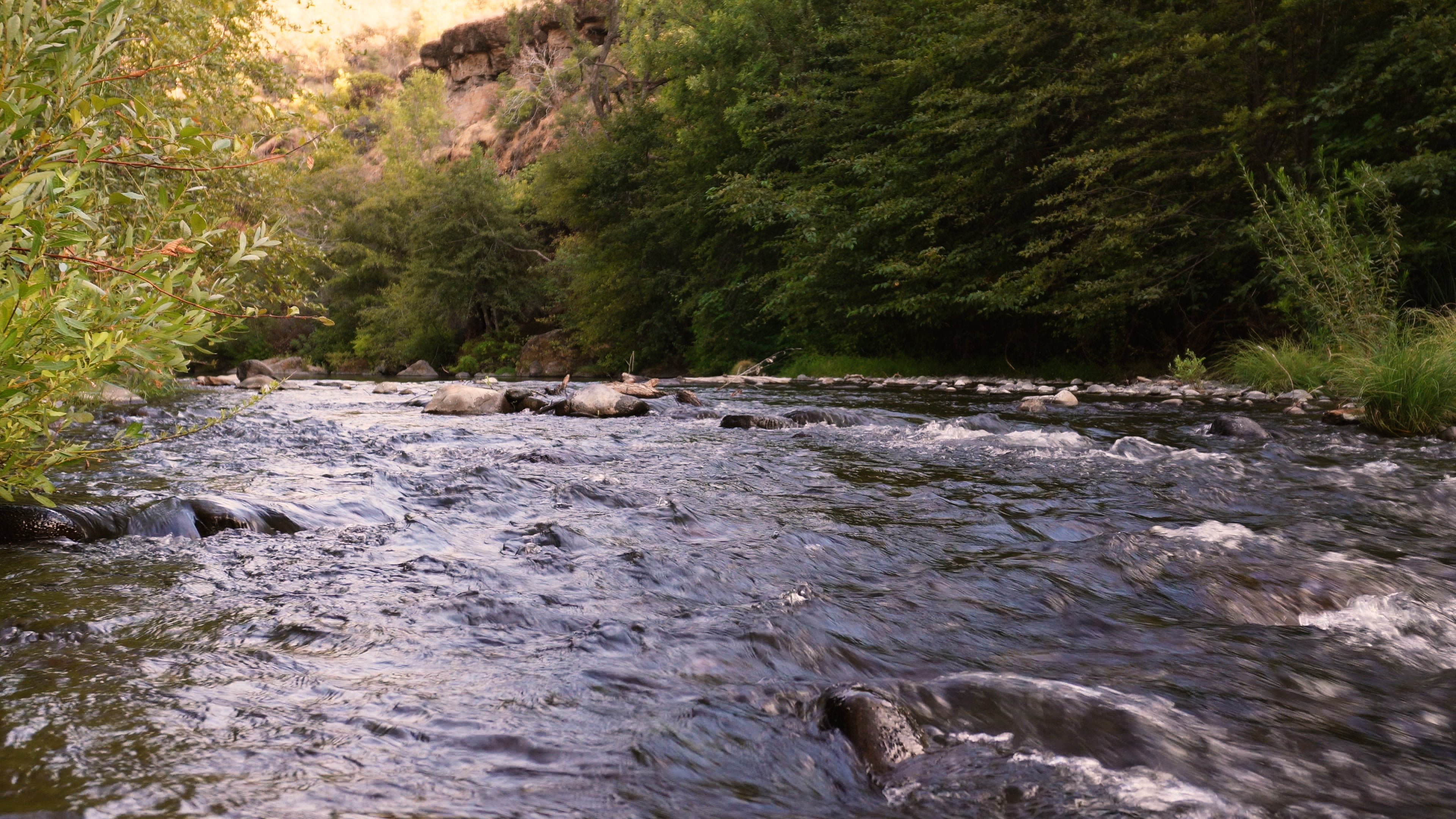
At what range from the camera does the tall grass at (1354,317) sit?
7246 millimetres

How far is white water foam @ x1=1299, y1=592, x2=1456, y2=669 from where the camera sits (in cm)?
269

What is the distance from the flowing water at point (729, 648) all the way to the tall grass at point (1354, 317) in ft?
7.46

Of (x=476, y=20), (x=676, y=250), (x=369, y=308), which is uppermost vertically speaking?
(x=476, y=20)

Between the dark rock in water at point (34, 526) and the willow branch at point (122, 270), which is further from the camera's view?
the dark rock in water at point (34, 526)

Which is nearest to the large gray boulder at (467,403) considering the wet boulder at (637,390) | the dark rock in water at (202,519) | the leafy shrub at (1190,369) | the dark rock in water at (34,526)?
the wet boulder at (637,390)

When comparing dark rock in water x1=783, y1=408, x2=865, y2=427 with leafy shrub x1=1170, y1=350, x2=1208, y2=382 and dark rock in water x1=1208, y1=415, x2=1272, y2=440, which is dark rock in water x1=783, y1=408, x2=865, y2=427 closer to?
dark rock in water x1=1208, y1=415, x2=1272, y2=440

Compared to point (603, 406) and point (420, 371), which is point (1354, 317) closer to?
point (603, 406)

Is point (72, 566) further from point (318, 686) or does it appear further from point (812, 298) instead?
point (812, 298)

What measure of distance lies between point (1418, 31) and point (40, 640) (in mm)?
14801

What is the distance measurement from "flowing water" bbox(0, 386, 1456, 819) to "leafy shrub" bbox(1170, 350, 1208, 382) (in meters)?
8.40

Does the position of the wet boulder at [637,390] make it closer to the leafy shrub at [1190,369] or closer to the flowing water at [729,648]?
the flowing water at [729,648]

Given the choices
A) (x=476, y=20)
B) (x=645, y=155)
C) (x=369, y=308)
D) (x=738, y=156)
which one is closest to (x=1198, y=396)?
(x=738, y=156)

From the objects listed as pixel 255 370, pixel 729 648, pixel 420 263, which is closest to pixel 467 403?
pixel 729 648

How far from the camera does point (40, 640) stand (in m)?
2.41
